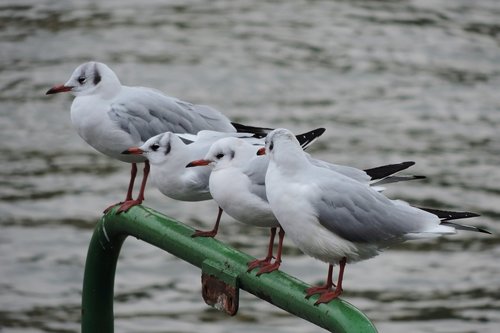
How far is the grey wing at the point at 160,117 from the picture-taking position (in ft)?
11.5

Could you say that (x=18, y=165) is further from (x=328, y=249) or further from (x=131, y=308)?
(x=328, y=249)

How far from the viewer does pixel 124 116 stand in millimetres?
3477

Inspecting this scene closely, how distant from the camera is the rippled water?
703 centimetres

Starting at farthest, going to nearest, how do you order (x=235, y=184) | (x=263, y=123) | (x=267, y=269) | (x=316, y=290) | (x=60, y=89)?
(x=263, y=123) < (x=60, y=89) < (x=235, y=184) < (x=267, y=269) < (x=316, y=290)

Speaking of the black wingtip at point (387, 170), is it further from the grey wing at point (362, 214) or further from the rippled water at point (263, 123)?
the rippled water at point (263, 123)

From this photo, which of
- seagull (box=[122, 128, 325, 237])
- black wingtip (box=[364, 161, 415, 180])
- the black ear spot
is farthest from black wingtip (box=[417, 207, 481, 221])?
the black ear spot

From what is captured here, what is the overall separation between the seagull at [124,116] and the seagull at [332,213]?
0.61m

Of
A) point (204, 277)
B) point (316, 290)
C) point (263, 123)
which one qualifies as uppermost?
point (316, 290)

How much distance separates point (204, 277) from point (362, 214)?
0.40 m

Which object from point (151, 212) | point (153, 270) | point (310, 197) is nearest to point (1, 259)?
point (153, 270)

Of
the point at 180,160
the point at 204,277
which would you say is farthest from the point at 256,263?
the point at 180,160

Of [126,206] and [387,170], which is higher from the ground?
[387,170]

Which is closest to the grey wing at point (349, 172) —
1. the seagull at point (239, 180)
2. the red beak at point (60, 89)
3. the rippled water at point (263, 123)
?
the seagull at point (239, 180)

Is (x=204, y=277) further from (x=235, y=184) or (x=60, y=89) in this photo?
(x=60, y=89)
